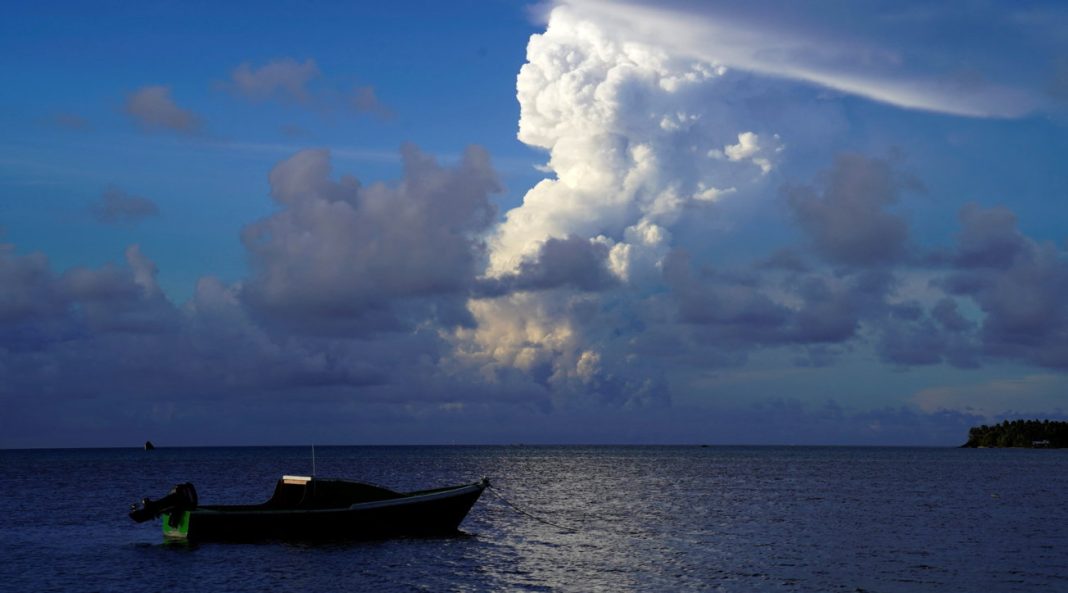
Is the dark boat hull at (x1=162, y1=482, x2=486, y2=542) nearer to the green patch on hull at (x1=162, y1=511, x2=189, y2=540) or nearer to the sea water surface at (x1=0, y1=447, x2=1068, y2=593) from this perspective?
the green patch on hull at (x1=162, y1=511, x2=189, y2=540)

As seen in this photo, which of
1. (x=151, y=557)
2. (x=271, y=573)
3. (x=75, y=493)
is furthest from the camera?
(x=75, y=493)

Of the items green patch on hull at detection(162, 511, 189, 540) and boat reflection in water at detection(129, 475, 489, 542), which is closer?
boat reflection in water at detection(129, 475, 489, 542)

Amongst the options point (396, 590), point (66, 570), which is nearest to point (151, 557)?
point (66, 570)

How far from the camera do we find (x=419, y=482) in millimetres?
135750

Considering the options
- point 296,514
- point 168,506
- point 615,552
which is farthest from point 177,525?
point 615,552

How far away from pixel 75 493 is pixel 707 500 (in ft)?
233

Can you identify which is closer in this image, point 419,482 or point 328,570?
point 328,570

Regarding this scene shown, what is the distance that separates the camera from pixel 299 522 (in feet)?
187

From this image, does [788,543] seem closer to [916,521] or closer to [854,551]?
[854,551]

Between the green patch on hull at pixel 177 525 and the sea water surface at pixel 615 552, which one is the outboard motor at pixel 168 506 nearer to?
the green patch on hull at pixel 177 525

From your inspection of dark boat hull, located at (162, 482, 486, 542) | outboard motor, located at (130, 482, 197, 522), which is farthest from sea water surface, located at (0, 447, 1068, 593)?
outboard motor, located at (130, 482, 197, 522)

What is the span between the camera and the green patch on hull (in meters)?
57.1

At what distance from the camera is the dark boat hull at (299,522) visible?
186 feet

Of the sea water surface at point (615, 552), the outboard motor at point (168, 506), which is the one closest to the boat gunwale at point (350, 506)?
the outboard motor at point (168, 506)
